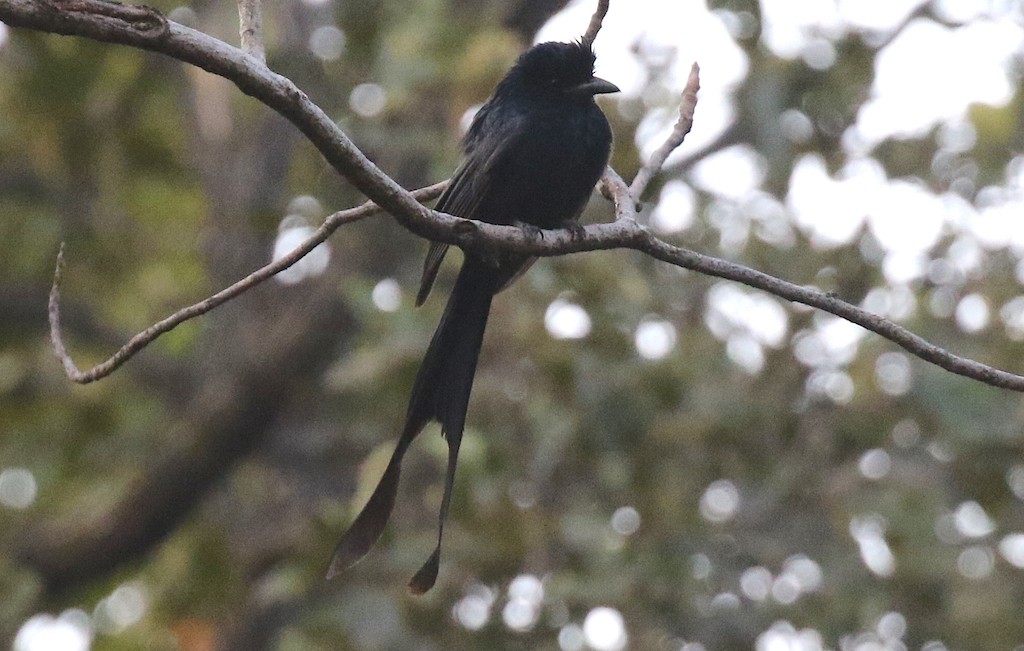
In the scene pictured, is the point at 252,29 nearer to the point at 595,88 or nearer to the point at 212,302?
the point at 212,302

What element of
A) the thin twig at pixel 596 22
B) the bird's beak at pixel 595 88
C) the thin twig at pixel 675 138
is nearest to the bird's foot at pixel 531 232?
the thin twig at pixel 675 138

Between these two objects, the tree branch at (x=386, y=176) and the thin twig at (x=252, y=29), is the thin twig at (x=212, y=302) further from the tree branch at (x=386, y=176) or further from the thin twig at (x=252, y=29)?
the thin twig at (x=252, y=29)

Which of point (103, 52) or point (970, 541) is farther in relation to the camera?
point (970, 541)

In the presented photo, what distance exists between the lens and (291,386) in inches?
228

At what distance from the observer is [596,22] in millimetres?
3303

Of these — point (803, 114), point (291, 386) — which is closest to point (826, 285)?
point (803, 114)

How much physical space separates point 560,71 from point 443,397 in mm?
1061

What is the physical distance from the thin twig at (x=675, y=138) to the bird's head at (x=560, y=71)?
1.54 ft

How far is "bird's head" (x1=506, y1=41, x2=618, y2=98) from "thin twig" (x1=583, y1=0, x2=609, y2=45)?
56 mm

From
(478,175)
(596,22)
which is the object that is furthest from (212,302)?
(596,22)

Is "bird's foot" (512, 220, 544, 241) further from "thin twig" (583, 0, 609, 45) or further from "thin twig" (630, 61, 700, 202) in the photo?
"thin twig" (583, 0, 609, 45)

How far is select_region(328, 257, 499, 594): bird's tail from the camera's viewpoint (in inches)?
104

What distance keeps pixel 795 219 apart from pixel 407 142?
87.2 inches

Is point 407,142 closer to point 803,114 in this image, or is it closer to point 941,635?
point 803,114
